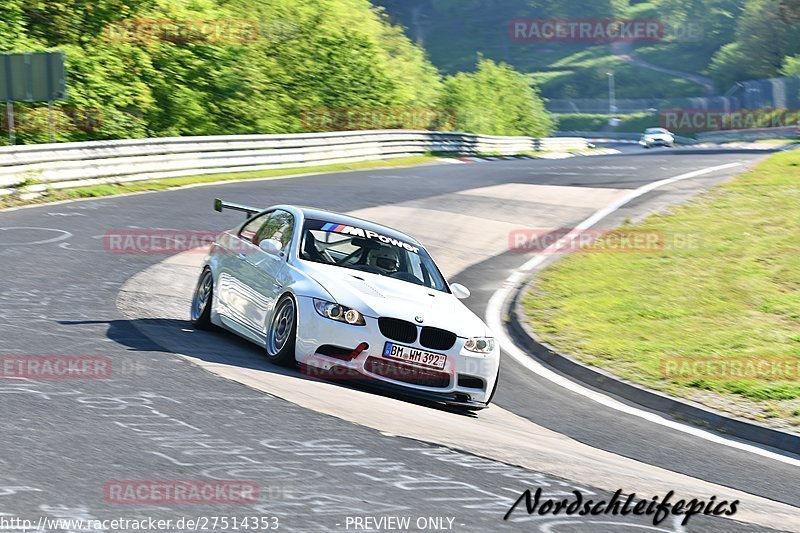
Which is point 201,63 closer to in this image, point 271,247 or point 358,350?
point 271,247

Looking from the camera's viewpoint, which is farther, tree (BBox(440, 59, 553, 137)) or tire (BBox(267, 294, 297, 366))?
tree (BBox(440, 59, 553, 137))

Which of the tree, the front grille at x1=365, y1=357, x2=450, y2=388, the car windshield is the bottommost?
the front grille at x1=365, y1=357, x2=450, y2=388

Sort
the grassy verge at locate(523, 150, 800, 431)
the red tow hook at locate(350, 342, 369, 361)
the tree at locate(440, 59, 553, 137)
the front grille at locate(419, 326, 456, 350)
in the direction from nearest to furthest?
1. the red tow hook at locate(350, 342, 369, 361)
2. the front grille at locate(419, 326, 456, 350)
3. the grassy verge at locate(523, 150, 800, 431)
4. the tree at locate(440, 59, 553, 137)

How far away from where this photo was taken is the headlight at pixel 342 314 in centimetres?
918

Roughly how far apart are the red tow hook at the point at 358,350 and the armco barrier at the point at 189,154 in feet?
43.8

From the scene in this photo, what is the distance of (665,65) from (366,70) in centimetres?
11995

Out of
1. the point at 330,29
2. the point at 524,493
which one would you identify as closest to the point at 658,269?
the point at 524,493

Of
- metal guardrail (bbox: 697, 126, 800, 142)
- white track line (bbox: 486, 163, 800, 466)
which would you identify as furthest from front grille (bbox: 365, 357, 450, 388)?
metal guardrail (bbox: 697, 126, 800, 142)

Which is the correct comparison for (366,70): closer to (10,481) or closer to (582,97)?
(10,481)

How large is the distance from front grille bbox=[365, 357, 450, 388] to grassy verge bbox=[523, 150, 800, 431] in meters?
2.66

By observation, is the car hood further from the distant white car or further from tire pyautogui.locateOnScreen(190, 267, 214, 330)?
the distant white car

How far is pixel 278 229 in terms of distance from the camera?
1086cm

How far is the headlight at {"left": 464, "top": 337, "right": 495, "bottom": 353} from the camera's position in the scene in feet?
31.1

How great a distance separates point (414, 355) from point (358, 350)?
0.48 m
